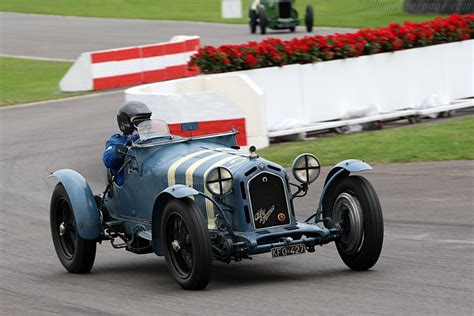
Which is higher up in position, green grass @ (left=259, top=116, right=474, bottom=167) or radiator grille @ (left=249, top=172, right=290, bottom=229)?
radiator grille @ (left=249, top=172, right=290, bottom=229)

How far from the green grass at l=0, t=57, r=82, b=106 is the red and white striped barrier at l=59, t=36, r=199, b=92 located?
714 millimetres

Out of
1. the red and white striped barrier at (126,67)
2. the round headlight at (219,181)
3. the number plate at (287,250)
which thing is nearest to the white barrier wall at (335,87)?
the round headlight at (219,181)

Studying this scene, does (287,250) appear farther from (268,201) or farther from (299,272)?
(299,272)

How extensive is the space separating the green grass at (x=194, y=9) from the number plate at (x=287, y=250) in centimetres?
3050

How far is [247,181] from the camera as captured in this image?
8.85 meters

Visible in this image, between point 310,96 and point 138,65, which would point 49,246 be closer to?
point 310,96

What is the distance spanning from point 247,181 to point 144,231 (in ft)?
4.41

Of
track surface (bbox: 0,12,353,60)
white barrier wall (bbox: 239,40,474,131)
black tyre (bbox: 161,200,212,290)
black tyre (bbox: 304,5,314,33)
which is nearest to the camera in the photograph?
black tyre (bbox: 161,200,212,290)

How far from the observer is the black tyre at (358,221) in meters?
8.98

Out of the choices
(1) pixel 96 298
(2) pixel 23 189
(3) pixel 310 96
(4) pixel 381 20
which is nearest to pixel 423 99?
(3) pixel 310 96

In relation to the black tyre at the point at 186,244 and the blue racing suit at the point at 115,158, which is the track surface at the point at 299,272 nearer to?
the black tyre at the point at 186,244

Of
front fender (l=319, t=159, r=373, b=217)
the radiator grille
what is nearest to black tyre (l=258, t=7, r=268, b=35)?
front fender (l=319, t=159, r=373, b=217)

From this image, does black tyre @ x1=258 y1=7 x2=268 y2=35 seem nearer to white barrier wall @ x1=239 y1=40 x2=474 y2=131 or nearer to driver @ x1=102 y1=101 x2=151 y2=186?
white barrier wall @ x1=239 y1=40 x2=474 y2=131

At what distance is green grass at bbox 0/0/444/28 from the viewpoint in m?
41.6
